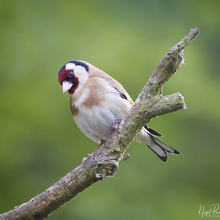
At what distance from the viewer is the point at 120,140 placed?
8.12ft

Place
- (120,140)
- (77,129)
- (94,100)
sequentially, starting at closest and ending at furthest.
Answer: (120,140) < (94,100) < (77,129)

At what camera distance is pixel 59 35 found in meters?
5.96

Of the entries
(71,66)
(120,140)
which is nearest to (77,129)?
(71,66)

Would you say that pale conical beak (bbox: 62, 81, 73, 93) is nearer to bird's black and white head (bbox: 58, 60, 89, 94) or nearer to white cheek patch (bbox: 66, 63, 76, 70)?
bird's black and white head (bbox: 58, 60, 89, 94)

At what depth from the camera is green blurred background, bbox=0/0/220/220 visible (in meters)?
5.39

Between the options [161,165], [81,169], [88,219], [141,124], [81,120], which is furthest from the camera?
[161,165]

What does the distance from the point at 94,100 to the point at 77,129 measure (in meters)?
2.59

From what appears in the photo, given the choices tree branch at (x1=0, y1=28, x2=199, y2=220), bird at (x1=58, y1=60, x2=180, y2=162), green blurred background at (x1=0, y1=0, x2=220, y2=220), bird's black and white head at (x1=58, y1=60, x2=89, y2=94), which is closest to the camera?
tree branch at (x1=0, y1=28, x2=199, y2=220)

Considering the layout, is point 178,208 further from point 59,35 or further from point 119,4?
point 119,4

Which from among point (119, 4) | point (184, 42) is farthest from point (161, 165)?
point (184, 42)

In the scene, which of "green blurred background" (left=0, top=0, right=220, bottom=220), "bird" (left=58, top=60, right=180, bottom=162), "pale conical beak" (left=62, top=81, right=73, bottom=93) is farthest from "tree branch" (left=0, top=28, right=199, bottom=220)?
"green blurred background" (left=0, top=0, right=220, bottom=220)

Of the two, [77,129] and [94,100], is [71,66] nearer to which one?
[94,100]

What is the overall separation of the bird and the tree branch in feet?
1.43

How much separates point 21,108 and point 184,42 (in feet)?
12.5
